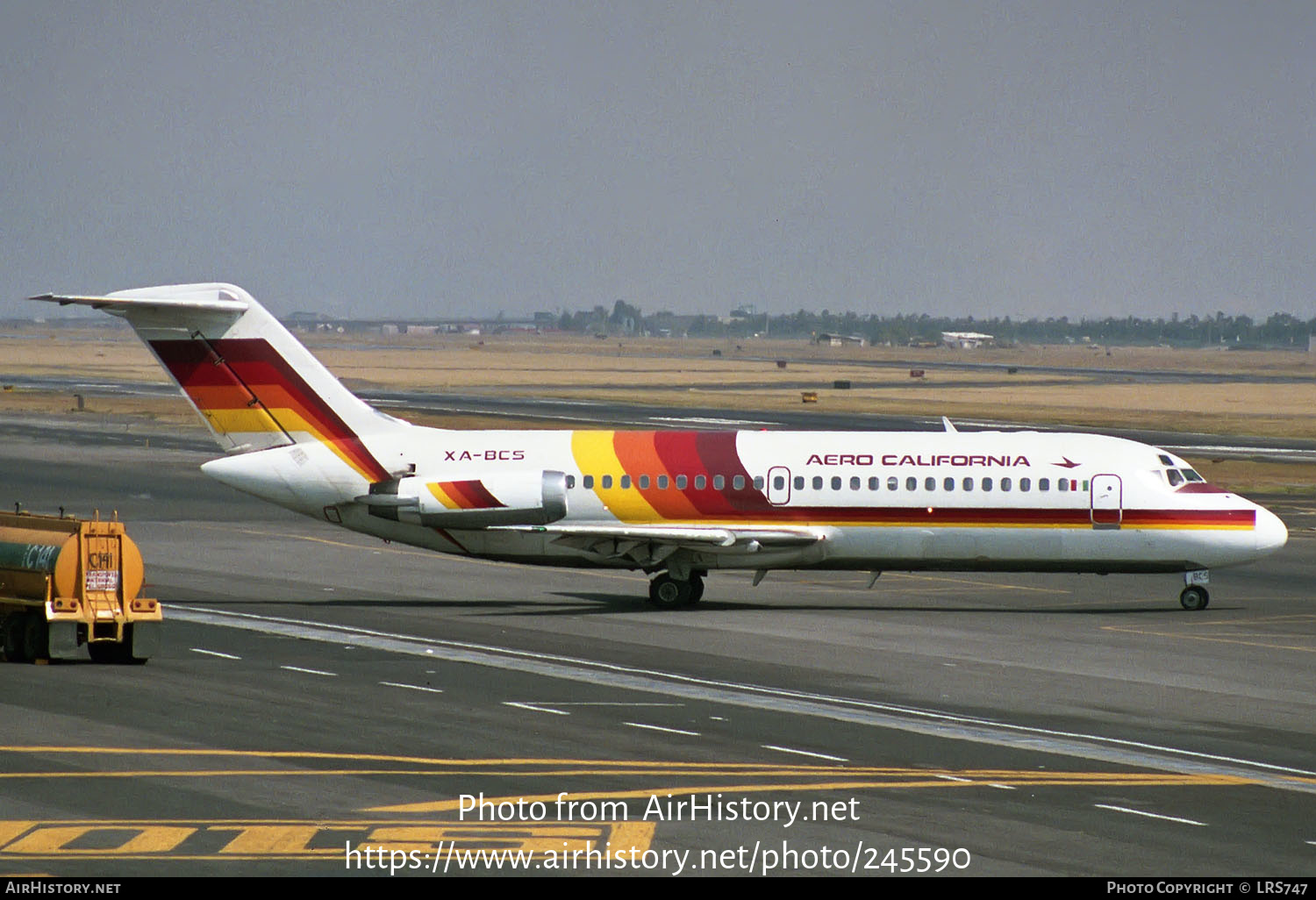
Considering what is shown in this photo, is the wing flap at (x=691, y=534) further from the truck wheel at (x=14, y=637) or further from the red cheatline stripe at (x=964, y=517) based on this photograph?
the truck wheel at (x=14, y=637)

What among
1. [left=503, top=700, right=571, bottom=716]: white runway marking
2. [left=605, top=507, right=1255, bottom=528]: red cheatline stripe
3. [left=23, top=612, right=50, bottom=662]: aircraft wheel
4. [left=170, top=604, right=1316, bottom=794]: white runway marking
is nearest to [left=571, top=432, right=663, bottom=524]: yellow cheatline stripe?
[left=605, top=507, right=1255, bottom=528]: red cheatline stripe

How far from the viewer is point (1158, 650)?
1467 inches

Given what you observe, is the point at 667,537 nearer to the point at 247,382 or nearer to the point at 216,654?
the point at 247,382

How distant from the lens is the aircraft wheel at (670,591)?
43.4 meters

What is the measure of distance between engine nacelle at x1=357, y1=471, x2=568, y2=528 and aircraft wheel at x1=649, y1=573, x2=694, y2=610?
268 centimetres

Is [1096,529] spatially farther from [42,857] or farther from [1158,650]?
[42,857]

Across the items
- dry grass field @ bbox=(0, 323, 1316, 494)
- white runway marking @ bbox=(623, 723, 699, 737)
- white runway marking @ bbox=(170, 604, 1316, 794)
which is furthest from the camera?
dry grass field @ bbox=(0, 323, 1316, 494)

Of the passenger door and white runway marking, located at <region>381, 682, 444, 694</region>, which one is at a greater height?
the passenger door

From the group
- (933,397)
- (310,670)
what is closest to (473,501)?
(310,670)

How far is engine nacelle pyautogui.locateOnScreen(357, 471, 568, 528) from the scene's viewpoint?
141 ft

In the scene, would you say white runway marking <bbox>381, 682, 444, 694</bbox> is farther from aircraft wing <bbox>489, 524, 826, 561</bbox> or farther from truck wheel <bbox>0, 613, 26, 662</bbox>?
aircraft wing <bbox>489, 524, 826, 561</bbox>

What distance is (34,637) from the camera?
1320 inches

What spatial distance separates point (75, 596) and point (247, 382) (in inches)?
453

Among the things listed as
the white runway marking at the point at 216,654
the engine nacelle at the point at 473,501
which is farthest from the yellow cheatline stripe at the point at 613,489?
the white runway marking at the point at 216,654
